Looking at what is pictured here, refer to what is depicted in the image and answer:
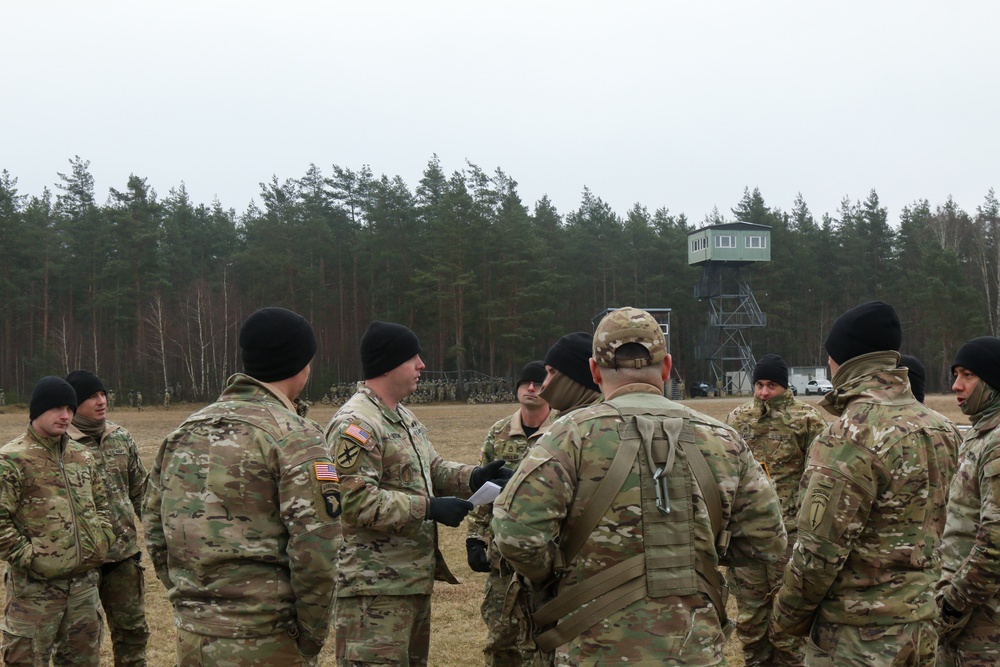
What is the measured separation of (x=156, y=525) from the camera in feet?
12.1

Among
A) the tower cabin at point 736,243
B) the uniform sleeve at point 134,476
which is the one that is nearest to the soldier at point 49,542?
the uniform sleeve at point 134,476

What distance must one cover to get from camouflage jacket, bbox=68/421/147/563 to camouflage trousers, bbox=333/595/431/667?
2.34 m

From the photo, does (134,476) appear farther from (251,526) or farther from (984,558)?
(984,558)

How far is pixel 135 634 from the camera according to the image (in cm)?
602

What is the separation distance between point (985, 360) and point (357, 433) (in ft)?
10.7

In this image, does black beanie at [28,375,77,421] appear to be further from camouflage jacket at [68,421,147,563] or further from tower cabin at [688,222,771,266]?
tower cabin at [688,222,771,266]

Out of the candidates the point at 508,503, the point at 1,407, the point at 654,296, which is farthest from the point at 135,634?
the point at 654,296

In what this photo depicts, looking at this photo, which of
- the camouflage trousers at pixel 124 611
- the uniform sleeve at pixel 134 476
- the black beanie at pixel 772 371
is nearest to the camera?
the camouflage trousers at pixel 124 611

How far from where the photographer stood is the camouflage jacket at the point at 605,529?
9.52ft

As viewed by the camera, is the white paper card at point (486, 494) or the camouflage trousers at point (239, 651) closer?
the camouflage trousers at point (239, 651)

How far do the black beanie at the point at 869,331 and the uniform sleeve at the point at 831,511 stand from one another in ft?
1.47

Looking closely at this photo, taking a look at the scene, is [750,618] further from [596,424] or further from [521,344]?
[521,344]

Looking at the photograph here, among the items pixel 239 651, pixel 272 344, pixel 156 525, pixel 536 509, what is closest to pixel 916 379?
pixel 536 509

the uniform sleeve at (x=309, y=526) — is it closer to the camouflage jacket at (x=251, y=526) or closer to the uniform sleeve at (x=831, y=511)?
the camouflage jacket at (x=251, y=526)
